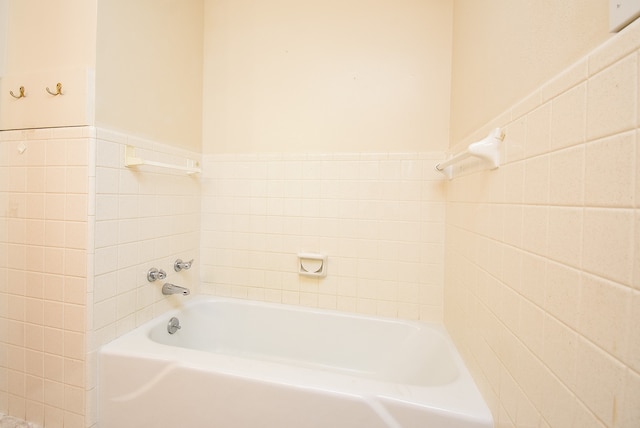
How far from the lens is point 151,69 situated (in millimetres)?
1306

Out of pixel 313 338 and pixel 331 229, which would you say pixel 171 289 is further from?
pixel 331 229

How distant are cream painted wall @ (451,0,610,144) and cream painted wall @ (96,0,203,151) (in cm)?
152

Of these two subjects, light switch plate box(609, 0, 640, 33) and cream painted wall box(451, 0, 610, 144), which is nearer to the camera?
light switch plate box(609, 0, 640, 33)

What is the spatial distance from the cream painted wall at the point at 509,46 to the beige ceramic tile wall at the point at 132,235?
152 cm

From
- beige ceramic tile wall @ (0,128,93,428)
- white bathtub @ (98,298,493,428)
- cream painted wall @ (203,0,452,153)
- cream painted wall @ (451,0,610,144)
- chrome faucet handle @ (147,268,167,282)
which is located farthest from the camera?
cream painted wall @ (203,0,452,153)

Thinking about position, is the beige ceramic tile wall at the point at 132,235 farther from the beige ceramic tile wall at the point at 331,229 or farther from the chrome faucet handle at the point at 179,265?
the beige ceramic tile wall at the point at 331,229

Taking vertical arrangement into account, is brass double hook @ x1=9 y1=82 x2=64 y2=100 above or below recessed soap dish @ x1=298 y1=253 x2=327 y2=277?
above

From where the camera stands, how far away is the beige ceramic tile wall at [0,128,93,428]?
3.34 feet

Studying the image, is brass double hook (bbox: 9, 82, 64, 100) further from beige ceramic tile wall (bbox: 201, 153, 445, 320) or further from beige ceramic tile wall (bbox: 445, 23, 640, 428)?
beige ceramic tile wall (bbox: 445, 23, 640, 428)

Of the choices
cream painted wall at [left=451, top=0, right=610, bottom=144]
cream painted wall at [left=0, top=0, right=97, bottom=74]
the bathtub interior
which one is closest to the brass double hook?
cream painted wall at [left=0, top=0, right=97, bottom=74]

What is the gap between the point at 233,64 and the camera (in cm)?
167

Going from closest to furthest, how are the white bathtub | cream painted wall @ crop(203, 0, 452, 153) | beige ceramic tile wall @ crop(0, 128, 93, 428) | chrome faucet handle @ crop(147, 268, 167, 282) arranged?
the white bathtub, beige ceramic tile wall @ crop(0, 128, 93, 428), chrome faucet handle @ crop(147, 268, 167, 282), cream painted wall @ crop(203, 0, 452, 153)

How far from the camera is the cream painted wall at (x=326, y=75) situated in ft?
4.73

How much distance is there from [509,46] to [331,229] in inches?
44.1
